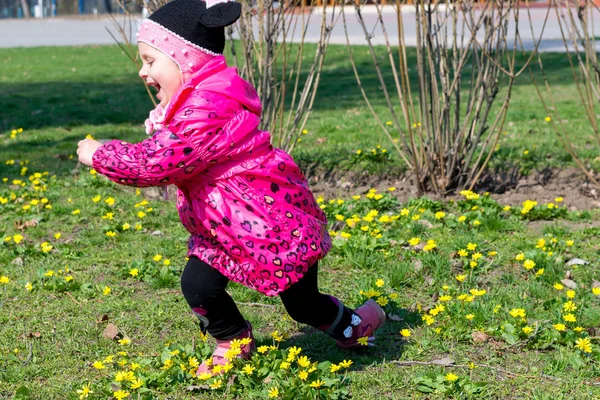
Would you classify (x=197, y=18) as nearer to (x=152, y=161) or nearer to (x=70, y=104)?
(x=152, y=161)

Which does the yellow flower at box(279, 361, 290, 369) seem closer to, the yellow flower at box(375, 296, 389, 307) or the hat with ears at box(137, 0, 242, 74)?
the yellow flower at box(375, 296, 389, 307)

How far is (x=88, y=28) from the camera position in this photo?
27.4 metres

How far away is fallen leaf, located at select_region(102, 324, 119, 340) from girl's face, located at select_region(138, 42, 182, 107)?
130 centimetres

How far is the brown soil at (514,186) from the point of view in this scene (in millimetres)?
5676

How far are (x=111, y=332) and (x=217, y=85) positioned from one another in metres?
1.44

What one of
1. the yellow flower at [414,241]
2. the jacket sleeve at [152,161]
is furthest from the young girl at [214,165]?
the yellow flower at [414,241]

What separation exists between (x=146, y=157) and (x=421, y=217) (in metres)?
2.81

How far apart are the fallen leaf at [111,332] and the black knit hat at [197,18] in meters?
1.50

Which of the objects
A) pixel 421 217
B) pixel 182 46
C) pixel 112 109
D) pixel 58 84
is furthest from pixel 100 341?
pixel 58 84

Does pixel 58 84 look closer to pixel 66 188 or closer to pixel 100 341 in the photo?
pixel 66 188

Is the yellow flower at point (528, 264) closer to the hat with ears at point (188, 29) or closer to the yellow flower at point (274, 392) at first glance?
the yellow flower at point (274, 392)

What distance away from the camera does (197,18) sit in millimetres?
2811

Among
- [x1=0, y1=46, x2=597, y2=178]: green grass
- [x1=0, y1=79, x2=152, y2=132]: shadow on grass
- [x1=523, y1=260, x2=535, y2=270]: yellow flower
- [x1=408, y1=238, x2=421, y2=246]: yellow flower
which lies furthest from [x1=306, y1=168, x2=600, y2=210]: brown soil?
[x1=0, y1=79, x2=152, y2=132]: shadow on grass

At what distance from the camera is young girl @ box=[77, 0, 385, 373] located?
2.75 metres
